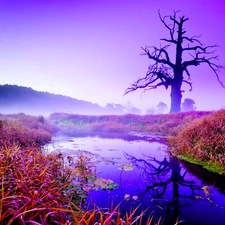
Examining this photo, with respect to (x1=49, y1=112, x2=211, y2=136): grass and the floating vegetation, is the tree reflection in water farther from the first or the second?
(x1=49, y1=112, x2=211, y2=136): grass

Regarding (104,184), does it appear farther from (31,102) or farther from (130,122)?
(31,102)

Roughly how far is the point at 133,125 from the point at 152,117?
8.66 ft

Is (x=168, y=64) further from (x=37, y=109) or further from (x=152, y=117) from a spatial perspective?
(x=37, y=109)

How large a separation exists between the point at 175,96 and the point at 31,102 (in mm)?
73476

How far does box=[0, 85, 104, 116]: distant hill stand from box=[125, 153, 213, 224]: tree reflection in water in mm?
66015

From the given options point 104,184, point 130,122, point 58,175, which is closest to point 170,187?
point 104,184

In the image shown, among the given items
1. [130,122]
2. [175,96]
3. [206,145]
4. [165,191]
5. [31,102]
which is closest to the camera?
[165,191]

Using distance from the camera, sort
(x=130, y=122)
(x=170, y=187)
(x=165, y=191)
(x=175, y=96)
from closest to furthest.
→ 1. (x=165, y=191)
2. (x=170, y=187)
3. (x=130, y=122)
4. (x=175, y=96)

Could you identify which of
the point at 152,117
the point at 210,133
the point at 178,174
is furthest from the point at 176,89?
the point at 178,174

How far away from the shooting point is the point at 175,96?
2988 cm

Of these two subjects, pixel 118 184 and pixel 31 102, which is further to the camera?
pixel 31 102

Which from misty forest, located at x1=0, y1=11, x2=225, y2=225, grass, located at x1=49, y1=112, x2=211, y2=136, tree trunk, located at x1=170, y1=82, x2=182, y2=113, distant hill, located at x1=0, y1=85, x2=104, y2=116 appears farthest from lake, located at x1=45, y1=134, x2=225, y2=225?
distant hill, located at x1=0, y1=85, x2=104, y2=116

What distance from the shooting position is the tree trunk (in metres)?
29.3

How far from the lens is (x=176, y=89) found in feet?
96.4
